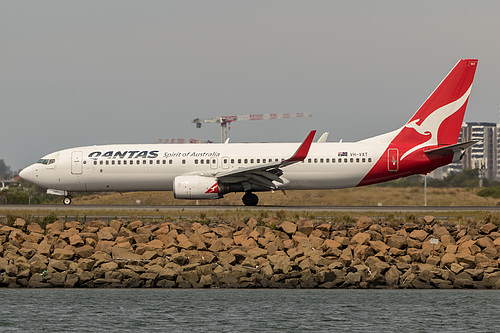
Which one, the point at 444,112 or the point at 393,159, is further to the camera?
the point at 444,112

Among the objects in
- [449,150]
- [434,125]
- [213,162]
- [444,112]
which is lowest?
[213,162]

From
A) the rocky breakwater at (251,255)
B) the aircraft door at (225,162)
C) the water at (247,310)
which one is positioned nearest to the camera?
the water at (247,310)

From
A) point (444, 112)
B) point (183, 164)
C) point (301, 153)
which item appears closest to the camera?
point (301, 153)

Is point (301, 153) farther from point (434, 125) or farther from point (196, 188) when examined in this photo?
point (434, 125)

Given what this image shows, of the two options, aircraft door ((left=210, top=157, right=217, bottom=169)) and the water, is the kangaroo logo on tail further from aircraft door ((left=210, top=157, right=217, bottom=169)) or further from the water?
the water

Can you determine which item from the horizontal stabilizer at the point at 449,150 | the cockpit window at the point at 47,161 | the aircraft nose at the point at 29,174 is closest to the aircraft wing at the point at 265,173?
the horizontal stabilizer at the point at 449,150

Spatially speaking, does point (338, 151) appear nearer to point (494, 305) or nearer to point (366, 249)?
point (366, 249)

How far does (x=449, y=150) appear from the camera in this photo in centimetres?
4050

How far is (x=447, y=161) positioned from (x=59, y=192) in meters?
21.5

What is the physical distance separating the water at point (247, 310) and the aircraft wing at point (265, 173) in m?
13.1

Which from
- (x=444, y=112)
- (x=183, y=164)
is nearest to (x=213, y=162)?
(x=183, y=164)

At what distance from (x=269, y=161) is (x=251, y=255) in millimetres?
13469

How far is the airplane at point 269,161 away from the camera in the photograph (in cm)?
4109

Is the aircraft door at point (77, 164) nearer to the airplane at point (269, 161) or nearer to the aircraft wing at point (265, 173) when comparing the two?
the airplane at point (269, 161)
